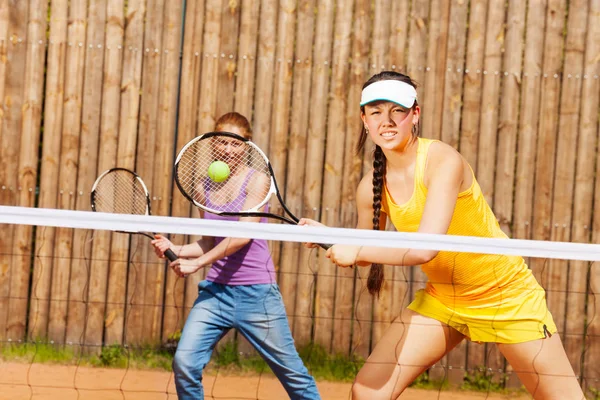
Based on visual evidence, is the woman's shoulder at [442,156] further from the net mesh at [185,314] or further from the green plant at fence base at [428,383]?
the green plant at fence base at [428,383]

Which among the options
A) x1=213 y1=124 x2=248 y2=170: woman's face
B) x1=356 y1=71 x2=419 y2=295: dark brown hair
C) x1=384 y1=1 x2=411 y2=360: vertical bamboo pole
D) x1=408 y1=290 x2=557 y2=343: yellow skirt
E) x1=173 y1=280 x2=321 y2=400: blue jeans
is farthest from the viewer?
x1=384 y1=1 x2=411 y2=360: vertical bamboo pole

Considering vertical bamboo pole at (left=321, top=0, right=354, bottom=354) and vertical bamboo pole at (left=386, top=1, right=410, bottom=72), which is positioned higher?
vertical bamboo pole at (left=386, top=1, right=410, bottom=72)

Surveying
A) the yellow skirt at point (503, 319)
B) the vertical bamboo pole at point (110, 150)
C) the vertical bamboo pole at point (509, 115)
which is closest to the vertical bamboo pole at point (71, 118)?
the vertical bamboo pole at point (110, 150)

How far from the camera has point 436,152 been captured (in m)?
3.44

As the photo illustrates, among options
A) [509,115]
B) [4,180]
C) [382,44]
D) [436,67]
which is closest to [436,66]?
[436,67]

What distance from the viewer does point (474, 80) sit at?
245 inches

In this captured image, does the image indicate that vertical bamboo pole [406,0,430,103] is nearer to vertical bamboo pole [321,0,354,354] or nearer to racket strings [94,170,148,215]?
vertical bamboo pole [321,0,354,354]

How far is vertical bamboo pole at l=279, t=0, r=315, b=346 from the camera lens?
6.21m

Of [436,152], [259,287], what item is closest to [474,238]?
[436,152]

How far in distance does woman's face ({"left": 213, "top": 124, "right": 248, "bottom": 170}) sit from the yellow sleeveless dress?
1.02m

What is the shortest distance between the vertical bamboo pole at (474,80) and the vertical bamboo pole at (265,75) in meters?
1.32

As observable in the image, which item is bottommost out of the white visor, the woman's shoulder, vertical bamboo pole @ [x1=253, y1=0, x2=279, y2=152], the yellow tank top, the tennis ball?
the yellow tank top

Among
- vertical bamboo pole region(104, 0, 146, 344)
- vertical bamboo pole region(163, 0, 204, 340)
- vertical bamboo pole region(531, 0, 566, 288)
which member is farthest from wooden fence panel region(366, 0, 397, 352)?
vertical bamboo pole region(104, 0, 146, 344)

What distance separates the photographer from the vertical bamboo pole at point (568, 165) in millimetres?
6180
